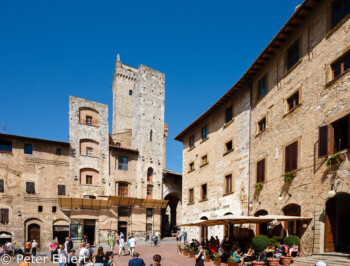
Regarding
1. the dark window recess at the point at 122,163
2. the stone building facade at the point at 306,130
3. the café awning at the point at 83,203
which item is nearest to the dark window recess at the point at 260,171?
the stone building facade at the point at 306,130

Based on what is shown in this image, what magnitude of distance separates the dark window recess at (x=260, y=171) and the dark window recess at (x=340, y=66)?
23.0 ft

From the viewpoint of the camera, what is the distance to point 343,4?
41.6ft

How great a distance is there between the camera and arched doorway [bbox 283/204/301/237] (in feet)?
47.7

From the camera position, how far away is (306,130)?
1453cm

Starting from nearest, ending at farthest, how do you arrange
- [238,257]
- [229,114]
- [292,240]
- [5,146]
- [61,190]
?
[238,257] → [292,240] → [229,114] → [5,146] → [61,190]

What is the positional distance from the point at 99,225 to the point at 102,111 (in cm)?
1325

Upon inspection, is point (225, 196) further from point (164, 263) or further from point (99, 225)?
point (99, 225)

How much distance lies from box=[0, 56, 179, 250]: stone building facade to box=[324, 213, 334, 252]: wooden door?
77.8 feet

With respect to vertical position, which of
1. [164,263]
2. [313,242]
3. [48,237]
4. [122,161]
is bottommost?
[48,237]

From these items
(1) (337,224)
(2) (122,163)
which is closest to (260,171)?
(1) (337,224)

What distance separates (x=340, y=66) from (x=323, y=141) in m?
3.41

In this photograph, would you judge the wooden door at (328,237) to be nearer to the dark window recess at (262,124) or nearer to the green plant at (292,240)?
the green plant at (292,240)

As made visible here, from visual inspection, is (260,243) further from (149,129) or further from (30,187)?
(149,129)

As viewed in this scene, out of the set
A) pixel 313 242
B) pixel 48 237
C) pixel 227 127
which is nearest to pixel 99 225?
pixel 48 237
